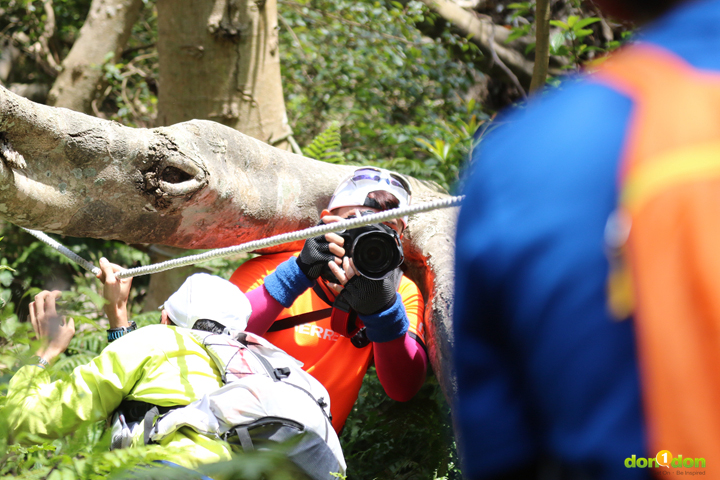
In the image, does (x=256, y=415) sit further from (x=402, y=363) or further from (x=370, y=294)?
(x=402, y=363)

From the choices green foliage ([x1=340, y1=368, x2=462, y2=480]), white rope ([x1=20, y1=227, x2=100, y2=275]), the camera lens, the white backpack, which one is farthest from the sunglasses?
white rope ([x1=20, y1=227, x2=100, y2=275])

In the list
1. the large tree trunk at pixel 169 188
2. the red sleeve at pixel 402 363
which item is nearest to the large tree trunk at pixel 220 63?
the large tree trunk at pixel 169 188

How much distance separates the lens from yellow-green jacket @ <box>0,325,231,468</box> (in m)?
1.52

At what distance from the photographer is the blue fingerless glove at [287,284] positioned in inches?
89.4

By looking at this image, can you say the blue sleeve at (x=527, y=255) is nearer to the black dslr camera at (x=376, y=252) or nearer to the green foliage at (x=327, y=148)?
the black dslr camera at (x=376, y=252)

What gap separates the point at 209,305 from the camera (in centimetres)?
199

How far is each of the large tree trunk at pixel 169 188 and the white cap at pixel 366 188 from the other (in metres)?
0.20

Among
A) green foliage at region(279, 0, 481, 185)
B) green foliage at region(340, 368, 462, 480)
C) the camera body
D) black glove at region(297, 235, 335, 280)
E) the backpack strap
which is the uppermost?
green foliage at region(279, 0, 481, 185)

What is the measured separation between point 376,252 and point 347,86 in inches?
141

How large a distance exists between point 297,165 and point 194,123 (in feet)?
2.04

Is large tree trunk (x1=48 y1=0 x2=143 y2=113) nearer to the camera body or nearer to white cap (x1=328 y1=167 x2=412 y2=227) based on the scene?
white cap (x1=328 y1=167 x2=412 y2=227)

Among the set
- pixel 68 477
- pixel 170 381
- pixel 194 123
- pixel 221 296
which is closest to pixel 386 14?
pixel 194 123

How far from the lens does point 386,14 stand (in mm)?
5152

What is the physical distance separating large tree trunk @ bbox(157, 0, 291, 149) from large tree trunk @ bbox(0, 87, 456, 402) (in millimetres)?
785
